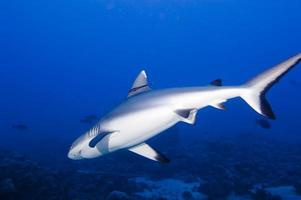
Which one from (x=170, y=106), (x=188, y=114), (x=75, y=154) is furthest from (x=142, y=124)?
(x=75, y=154)

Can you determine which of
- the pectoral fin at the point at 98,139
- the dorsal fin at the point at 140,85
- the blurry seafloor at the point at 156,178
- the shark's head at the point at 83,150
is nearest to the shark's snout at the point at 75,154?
the shark's head at the point at 83,150

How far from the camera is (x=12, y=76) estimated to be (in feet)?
598

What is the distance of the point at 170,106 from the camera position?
4.43 m

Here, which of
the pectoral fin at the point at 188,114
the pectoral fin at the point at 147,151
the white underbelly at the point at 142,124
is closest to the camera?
the pectoral fin at the point at 188,114

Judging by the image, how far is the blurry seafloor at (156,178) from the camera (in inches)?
347

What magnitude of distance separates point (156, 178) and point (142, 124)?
10808mm

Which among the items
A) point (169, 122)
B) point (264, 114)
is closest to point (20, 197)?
point (169, 122)

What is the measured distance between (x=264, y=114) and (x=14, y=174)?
770 cm

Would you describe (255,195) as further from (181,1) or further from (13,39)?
(13,39)

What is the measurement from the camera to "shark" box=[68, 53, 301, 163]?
168 inches

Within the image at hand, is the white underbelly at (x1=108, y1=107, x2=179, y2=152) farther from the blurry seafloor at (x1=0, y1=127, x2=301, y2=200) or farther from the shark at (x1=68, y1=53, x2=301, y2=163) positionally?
the blurry seafloor at (x1=0, y1=127, x2=301, y2=200)

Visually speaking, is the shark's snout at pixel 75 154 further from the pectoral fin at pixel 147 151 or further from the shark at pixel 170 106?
the pectoral fin at pixel 147 151

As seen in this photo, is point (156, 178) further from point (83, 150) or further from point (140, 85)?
point (140, 85)

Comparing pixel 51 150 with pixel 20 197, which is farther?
pixel 51 150
